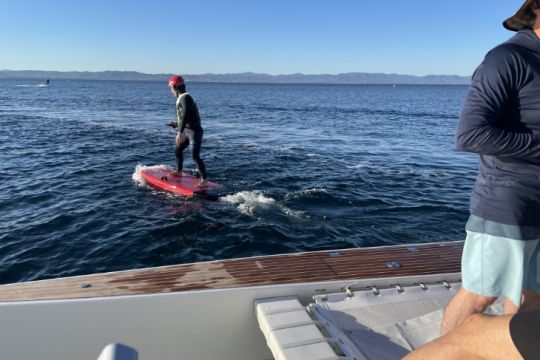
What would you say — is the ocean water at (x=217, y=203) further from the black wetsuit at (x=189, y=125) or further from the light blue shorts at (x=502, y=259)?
the light blue shorts at (x=502, y=259)

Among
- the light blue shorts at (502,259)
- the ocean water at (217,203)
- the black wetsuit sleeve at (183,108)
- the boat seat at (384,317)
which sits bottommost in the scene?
the ocean water at (217,203)

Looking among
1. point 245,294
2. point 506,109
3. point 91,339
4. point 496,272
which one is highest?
point 506,109

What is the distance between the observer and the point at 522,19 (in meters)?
2.12

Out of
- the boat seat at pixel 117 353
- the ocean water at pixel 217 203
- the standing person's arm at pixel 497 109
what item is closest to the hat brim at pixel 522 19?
the standing person's arm at pixel 497 109

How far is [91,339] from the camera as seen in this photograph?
3.00 meters

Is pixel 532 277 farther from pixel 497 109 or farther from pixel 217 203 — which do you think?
pixel 217 203

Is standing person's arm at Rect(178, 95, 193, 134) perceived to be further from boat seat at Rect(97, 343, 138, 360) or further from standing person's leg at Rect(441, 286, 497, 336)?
boat seat at Rect(97, 343, 138, 360)

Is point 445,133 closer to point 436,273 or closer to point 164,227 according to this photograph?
point 164,227

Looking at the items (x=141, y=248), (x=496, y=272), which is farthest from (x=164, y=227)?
(x=496, y=272)

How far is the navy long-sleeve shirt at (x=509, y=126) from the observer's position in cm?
196

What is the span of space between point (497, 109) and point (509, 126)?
17 centimetres

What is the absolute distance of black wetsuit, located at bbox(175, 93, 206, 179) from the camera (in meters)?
9.40

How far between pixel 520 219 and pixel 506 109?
607mm

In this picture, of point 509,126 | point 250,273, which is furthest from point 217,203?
point 509,126
